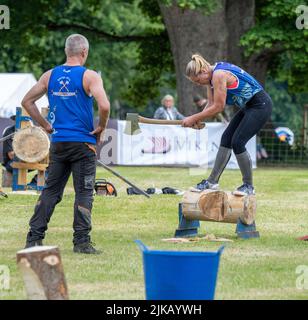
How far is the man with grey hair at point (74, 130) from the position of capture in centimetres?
920

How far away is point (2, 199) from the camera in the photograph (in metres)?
15.1

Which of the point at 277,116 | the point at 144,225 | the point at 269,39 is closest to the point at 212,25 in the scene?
the point at 269,39

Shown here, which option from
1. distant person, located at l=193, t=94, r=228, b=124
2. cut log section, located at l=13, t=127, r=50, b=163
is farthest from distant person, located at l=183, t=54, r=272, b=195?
distant person, located at l=193, t=94, r=228, b=124

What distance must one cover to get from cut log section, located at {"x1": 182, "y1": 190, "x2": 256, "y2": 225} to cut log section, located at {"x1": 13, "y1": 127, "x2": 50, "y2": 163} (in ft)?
18.2

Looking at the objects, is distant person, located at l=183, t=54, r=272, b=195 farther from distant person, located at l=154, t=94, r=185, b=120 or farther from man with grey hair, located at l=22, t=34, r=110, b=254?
distant person, located at l=154, t=94, r=185, b=120

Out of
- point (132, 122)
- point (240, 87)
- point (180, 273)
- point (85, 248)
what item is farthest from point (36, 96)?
point (180, 273)

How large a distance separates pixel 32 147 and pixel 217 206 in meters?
5.96

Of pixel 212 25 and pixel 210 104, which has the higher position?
pixel 212 25

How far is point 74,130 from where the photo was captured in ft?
30.6

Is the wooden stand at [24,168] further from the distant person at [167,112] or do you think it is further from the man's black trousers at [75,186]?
the distant person at [167,112]

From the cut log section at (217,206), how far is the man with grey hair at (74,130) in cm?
141

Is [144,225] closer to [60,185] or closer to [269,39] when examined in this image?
[60,185]

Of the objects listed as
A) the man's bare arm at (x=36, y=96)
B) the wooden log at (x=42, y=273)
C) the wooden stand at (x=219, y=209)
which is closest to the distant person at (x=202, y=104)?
the wooden stand at (x=219, y=209)
